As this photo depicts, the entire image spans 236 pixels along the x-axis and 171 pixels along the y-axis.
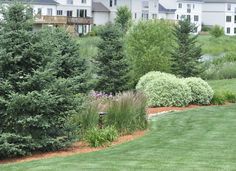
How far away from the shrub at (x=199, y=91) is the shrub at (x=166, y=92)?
24.1 inches

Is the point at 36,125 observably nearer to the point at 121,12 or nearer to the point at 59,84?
the point at 59,84

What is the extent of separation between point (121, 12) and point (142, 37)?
48.4 metres

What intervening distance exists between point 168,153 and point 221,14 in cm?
10341

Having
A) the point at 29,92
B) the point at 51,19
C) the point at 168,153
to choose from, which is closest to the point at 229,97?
the point at 168,153

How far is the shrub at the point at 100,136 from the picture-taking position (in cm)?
1405

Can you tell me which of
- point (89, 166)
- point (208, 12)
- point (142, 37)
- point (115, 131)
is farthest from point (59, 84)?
point (208, 12)

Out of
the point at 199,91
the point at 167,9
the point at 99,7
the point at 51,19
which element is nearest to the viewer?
the point at 199,91

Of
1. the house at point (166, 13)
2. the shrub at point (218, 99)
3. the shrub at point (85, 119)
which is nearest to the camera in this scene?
the shrub at point (85, 119)

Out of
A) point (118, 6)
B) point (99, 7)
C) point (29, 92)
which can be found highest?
point (118, 6)

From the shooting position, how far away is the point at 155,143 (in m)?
14.0

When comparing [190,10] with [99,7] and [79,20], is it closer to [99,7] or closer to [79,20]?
[99,7]

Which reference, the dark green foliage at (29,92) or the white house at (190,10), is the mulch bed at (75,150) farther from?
the white house at (190,10)

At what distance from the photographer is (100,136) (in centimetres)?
1415

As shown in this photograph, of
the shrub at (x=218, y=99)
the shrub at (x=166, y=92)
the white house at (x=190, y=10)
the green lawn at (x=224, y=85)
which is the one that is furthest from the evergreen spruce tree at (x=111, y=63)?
the white house at (x=190, y=10)
